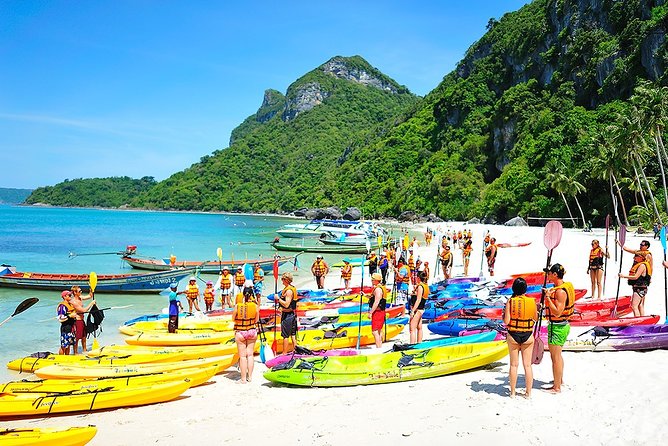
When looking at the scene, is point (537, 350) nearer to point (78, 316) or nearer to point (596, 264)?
point (596, 264)

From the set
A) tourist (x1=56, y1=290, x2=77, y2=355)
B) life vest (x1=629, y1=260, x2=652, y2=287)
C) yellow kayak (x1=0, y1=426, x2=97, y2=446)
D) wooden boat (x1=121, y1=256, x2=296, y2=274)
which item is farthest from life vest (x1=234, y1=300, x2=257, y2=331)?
wooden boat (x1=121, y1=256, x2=296, y2=274)

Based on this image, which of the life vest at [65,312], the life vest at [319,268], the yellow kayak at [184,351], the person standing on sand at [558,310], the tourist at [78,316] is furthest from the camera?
the life vest at [319,268]

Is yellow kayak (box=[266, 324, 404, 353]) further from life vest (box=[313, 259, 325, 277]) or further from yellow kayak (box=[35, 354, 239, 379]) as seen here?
life vest (box=[313, 259, 325, 277])

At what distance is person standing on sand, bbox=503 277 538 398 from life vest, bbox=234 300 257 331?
4.33 meters

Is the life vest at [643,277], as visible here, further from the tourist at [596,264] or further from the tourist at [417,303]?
the tourist at [417,303]

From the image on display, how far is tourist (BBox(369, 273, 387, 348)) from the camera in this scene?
10.7m

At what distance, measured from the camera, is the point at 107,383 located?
9008 millimetres

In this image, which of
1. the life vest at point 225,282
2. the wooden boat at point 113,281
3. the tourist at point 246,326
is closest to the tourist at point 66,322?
the tourist at point 246,326

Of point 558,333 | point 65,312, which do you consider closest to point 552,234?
point 558,333

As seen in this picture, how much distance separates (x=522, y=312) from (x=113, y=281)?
68.3 ft

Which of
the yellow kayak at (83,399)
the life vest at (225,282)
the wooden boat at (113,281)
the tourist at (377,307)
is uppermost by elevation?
the tourist at (377,307)

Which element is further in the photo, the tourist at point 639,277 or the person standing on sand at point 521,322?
the tourist at point 639,277

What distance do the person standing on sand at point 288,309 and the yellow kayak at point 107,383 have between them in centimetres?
161

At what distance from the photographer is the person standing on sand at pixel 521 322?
7.07 m
